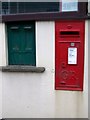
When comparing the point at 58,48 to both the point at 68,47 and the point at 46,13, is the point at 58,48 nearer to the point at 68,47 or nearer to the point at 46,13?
the point at 68,47

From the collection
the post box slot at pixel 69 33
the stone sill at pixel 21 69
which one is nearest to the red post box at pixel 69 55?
the post box slot at pixel 69 33

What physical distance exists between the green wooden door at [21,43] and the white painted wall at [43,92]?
146mm

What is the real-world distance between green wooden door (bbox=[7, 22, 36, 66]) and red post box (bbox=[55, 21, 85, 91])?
1.58ft

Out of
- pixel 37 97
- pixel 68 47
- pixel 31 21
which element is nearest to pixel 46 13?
pixel 31 21

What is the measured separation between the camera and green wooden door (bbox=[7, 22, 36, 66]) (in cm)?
546

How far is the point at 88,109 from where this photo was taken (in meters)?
5.23

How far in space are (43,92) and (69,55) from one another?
793mm

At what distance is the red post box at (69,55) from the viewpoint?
5164mm

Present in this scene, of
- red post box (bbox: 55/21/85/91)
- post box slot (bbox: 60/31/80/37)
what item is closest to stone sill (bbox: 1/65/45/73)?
red post box (bbox: 55/21/85/91)

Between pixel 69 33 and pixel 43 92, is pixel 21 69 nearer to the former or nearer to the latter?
pixel 43 92

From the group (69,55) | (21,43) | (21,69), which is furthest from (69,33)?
(21,69)

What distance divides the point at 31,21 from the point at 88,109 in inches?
71.0

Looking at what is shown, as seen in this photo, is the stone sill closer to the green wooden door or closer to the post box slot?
the green wooden door

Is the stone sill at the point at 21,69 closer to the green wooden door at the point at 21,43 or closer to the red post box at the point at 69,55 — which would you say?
the green wooden door at the point at 21,43
